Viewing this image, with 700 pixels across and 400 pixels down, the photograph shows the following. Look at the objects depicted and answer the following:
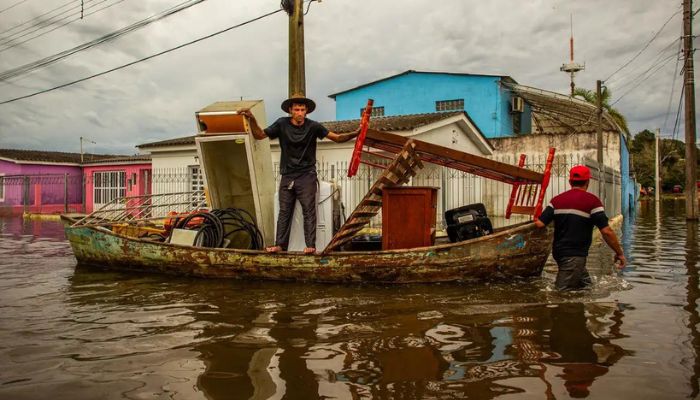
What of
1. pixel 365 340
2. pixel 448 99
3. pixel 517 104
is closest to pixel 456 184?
pixel 365 340

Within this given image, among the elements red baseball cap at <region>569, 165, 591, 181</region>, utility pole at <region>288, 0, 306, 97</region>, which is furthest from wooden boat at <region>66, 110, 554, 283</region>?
utility pole at <region>288, 0, 306, 97</region>

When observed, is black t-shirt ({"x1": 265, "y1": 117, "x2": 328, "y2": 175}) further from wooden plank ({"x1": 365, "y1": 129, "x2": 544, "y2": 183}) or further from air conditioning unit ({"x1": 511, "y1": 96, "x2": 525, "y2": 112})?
air conditioning unit ({"x1": 511, "y1": 96, "x2": 525, "y2": 112})

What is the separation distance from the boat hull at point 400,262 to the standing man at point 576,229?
771 millimetres

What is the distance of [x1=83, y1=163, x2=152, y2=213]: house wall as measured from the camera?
24500mm

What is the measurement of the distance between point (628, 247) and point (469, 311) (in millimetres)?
7611

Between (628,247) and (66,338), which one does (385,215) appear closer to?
(66,338)

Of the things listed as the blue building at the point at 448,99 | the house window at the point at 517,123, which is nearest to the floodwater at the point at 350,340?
the blue building at the point at 448,99

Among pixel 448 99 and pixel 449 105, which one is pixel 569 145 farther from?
pixel 448 99

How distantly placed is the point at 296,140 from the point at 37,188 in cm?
2622

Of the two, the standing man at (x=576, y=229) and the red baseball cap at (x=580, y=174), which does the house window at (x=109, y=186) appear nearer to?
the standing man at (x=576, y=229)

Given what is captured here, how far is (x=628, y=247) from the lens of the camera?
1088 centimetres

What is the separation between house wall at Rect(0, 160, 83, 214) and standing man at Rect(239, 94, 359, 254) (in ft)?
78.6

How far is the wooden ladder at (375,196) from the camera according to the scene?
6.55 m

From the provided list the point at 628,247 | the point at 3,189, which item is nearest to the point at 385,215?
the point at 628,247
